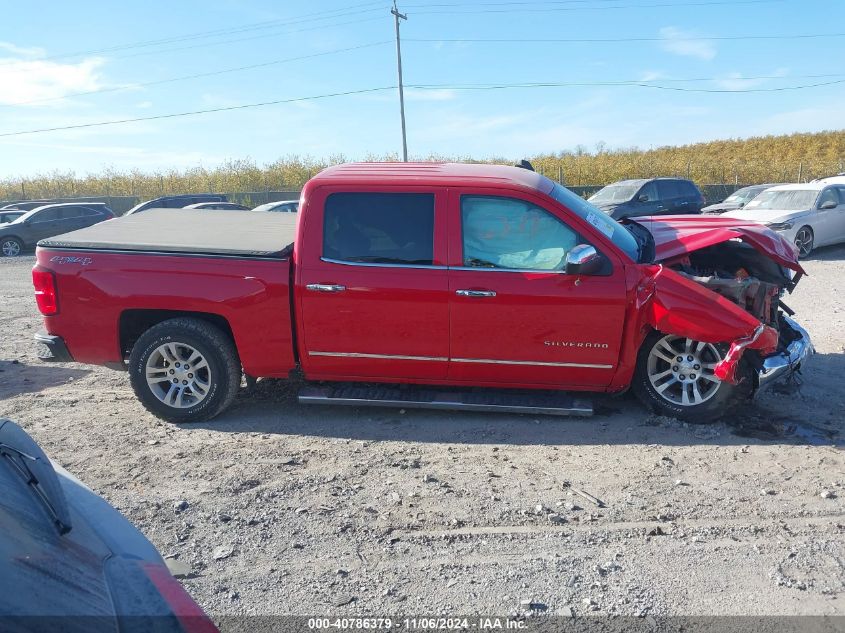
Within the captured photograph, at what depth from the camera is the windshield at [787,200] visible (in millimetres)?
14336

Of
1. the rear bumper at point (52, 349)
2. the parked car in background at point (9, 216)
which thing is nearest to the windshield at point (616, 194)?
the rear bumper at point (52, 349)

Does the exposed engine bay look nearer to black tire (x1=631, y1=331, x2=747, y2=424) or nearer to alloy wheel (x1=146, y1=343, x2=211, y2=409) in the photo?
black tire (x1=631, y1=331, x2=747, y2=424)

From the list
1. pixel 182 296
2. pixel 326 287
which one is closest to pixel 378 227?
pixel 326 287

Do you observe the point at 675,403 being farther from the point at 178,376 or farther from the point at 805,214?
the point at 805,214

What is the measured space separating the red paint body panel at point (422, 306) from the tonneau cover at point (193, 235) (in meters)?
0.08

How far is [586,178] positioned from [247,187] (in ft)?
76.3

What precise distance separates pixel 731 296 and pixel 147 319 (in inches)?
184

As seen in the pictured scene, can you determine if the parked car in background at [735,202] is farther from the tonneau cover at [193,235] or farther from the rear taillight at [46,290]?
the rear taillight at [46,290]

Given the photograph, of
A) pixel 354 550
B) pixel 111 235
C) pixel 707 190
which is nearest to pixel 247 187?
pixel 707 190

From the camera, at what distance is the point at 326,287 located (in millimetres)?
4875

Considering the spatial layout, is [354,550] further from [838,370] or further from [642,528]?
[838,370]

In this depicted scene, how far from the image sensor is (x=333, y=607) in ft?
9.80

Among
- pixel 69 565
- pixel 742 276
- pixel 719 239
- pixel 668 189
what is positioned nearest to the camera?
pixel 69 565

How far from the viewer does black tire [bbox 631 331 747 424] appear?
486 centimetres
